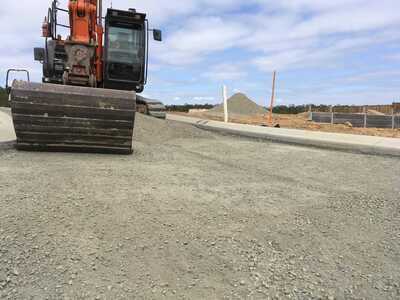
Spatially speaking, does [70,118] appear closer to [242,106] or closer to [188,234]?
[188,234]

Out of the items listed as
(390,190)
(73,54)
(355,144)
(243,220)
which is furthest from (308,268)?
(73,54)

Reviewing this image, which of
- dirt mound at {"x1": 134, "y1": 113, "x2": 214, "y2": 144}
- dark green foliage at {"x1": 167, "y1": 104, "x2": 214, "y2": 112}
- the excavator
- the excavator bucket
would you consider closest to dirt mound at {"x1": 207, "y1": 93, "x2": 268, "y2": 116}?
dark green foliage at {"x1": 167, "y1": 104, "x2": 214, "y2": 112}

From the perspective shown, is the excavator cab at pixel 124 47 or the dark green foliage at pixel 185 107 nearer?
the excavator cab at pixel 124 47

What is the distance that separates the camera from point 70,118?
6473 millimetres

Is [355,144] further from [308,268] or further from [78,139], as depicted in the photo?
[308,268]

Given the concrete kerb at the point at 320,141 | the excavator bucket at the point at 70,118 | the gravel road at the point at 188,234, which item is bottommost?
the gravel road at the point at 188,234

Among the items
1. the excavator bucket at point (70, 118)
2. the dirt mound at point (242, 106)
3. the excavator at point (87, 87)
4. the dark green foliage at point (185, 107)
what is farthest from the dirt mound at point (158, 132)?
the dark green foliage at point (185, 107)

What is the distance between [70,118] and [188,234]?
11.8ft

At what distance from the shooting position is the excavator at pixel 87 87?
6.36 metres

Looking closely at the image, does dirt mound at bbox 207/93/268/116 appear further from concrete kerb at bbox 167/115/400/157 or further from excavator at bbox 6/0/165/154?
concrete kerb at bbox 167/115/400/157

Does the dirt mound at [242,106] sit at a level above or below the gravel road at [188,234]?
above

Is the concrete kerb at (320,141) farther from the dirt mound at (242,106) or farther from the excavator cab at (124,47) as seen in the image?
the dirt mound at (242,106)

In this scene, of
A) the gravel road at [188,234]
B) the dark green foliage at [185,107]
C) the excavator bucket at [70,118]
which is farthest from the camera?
the dark green foliage at [185,107]

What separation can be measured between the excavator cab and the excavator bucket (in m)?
5.04
